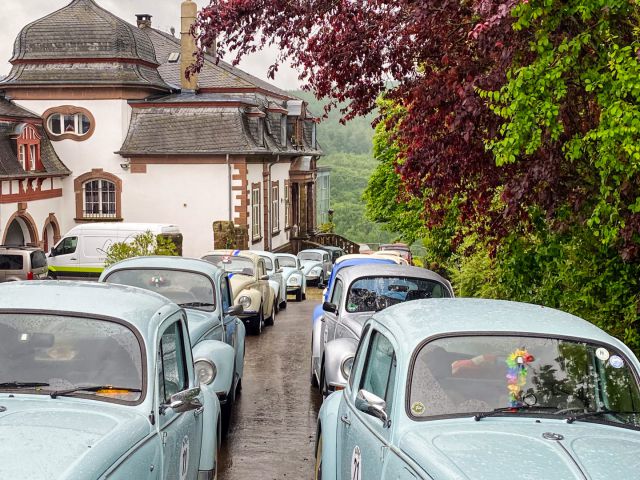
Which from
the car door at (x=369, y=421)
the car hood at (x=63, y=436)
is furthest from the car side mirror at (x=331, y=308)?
the car hood at (x=63, y=436)

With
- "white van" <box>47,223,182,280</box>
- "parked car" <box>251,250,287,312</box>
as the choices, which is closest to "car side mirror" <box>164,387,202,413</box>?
"parked car" <box>251,250,287,312</box>

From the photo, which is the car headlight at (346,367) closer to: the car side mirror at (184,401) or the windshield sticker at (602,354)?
the car side mirror at (184,401)

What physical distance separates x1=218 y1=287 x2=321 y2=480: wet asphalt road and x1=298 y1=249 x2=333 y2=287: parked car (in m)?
23.2

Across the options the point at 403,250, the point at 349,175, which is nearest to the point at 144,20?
the point at 403,250

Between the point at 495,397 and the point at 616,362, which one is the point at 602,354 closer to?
the point at 616,362

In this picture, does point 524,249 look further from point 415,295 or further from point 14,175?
point 14,175

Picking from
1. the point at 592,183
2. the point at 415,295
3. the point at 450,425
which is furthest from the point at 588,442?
the point at 415,295

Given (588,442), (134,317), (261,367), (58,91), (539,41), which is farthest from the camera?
(58,91)

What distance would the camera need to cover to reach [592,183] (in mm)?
9828

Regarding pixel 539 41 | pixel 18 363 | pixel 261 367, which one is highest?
pixel 539 41

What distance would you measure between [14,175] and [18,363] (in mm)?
34548

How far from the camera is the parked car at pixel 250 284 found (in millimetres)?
20531

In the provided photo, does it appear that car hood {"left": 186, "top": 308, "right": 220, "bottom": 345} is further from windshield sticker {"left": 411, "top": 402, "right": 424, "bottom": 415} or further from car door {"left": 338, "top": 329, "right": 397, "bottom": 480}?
windshield sticker {"left": 411, "top": 402, "right": 424, "bottom": 415}

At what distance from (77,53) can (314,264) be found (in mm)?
13550
